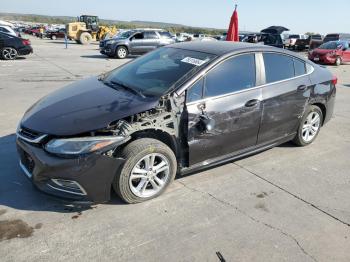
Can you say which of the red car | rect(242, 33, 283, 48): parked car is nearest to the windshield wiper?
the red car

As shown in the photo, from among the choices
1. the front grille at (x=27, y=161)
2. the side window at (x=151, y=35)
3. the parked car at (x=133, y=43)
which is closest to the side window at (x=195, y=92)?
the front grille at (x=27, y=161)

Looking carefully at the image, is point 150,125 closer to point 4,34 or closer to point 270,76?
point 270,76

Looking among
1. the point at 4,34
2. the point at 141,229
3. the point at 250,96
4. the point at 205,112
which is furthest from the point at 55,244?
the point at 4,34

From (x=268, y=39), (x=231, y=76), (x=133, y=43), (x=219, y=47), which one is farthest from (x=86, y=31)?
(x=231, y=76)

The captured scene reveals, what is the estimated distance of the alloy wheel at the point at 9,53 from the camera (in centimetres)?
1636

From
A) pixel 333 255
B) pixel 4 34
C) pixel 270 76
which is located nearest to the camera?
pixel 333 255

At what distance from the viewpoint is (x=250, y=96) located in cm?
430

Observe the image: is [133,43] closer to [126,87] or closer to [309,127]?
[309,127]

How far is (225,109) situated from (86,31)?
34473 millimetres

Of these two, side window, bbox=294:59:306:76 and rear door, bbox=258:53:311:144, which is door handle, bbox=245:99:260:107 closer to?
rear door, bbox=258:53:311:144

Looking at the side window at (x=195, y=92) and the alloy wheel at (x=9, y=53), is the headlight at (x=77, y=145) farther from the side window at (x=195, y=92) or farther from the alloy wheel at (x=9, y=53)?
the alloy wheel at (x=9, y=53)

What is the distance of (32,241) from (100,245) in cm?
59

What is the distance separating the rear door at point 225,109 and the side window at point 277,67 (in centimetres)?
25

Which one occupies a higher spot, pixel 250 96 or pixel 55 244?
pixel 250 96
